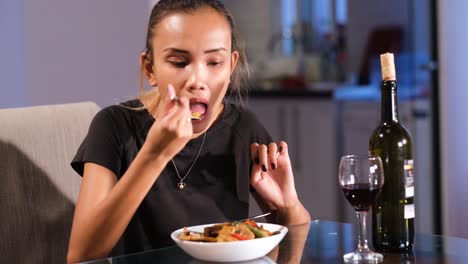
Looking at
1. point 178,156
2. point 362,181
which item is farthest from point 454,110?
point 362,181

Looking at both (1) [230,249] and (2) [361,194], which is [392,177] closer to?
(2) [361,194]

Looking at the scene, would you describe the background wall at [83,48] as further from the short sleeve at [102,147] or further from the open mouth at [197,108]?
the open mouth at [197,108]

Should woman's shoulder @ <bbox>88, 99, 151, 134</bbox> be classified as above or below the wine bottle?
above

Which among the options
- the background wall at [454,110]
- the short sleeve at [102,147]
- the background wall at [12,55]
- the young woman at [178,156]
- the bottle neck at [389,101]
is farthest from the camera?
the background wall at [454,110]

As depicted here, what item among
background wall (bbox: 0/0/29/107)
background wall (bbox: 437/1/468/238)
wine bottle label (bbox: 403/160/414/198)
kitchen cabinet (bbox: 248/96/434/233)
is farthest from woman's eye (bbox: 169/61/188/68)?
kitchen cabinet (bbox: 248/96/434/233)

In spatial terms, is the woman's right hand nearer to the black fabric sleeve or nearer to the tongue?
the tongue

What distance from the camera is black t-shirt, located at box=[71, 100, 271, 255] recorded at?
5.36ft

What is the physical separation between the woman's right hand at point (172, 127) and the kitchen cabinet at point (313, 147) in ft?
11.3

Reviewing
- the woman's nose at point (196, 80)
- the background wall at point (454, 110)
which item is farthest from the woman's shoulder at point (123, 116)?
the background wall at point (454, 110)

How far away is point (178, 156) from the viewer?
1706 mm

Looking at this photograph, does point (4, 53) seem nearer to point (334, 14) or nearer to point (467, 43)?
point (467, 43)

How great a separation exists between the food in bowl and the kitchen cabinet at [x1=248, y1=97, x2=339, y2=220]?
136 inches

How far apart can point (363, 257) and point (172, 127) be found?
0.38 metres

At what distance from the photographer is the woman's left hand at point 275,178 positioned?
1614 mm
